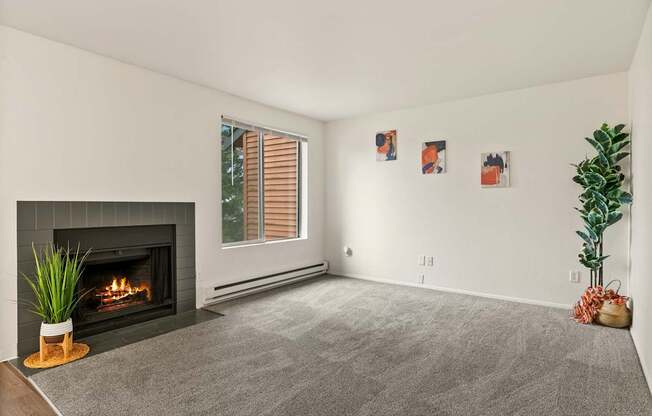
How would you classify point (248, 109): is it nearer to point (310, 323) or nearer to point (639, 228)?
point (310, 323)

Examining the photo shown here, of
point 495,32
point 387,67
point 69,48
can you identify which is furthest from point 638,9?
point 69,48

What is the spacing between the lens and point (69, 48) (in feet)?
10.1

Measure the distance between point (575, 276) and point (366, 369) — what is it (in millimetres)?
2819

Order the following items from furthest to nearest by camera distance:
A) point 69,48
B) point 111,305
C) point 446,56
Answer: point 111,305
point 446,56
point 69,48

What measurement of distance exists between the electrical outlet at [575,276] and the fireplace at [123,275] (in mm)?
4250

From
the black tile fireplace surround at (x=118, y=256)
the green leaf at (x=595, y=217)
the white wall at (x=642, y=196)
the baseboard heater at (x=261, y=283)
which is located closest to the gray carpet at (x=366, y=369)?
the white wall at (x=642, y=196)

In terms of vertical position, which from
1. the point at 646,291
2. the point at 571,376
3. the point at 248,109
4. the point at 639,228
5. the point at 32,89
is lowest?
the point at 571,376

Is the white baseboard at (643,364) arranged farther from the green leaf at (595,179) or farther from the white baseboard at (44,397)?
the white baseboard at (44,397)

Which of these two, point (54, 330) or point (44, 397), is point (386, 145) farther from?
point (44, 397)

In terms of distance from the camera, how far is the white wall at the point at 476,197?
399 cm

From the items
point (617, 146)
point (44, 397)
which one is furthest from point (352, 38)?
point (44, 397)

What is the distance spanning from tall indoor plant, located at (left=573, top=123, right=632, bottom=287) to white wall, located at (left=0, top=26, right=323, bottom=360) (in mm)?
3715

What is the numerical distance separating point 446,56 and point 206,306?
3527mm

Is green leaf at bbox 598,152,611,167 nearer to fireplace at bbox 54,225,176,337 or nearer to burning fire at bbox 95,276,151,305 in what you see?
fireplace at bbox 54,225,176,337
